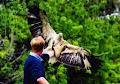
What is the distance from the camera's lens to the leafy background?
30.6ft

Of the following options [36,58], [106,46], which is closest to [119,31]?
[106,46]

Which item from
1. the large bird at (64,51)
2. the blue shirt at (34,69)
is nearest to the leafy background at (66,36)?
the large bird at (64,51)

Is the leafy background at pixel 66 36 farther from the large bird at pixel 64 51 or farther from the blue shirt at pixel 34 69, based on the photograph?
the blue shirt at pixel 34 69

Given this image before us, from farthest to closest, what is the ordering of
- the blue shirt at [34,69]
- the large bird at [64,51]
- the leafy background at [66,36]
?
1. the large bird at [64,51]
2. the leafy background at [66,36]
3. the blue shirt at [34,69]

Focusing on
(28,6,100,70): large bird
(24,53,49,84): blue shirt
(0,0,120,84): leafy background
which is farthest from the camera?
(28,6,100,70): large bird

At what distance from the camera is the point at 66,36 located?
1064cm

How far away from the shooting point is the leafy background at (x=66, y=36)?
9320 millimetres

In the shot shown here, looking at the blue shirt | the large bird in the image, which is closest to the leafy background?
the large bird

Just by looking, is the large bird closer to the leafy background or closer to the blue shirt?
the leafy background

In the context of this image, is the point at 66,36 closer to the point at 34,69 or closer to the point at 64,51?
the point at 64,51

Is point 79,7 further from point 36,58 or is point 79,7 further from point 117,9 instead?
point 36,58

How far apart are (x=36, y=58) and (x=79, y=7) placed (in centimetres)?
656

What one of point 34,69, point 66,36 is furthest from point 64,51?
point 34,69

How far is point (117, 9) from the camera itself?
1430cm
